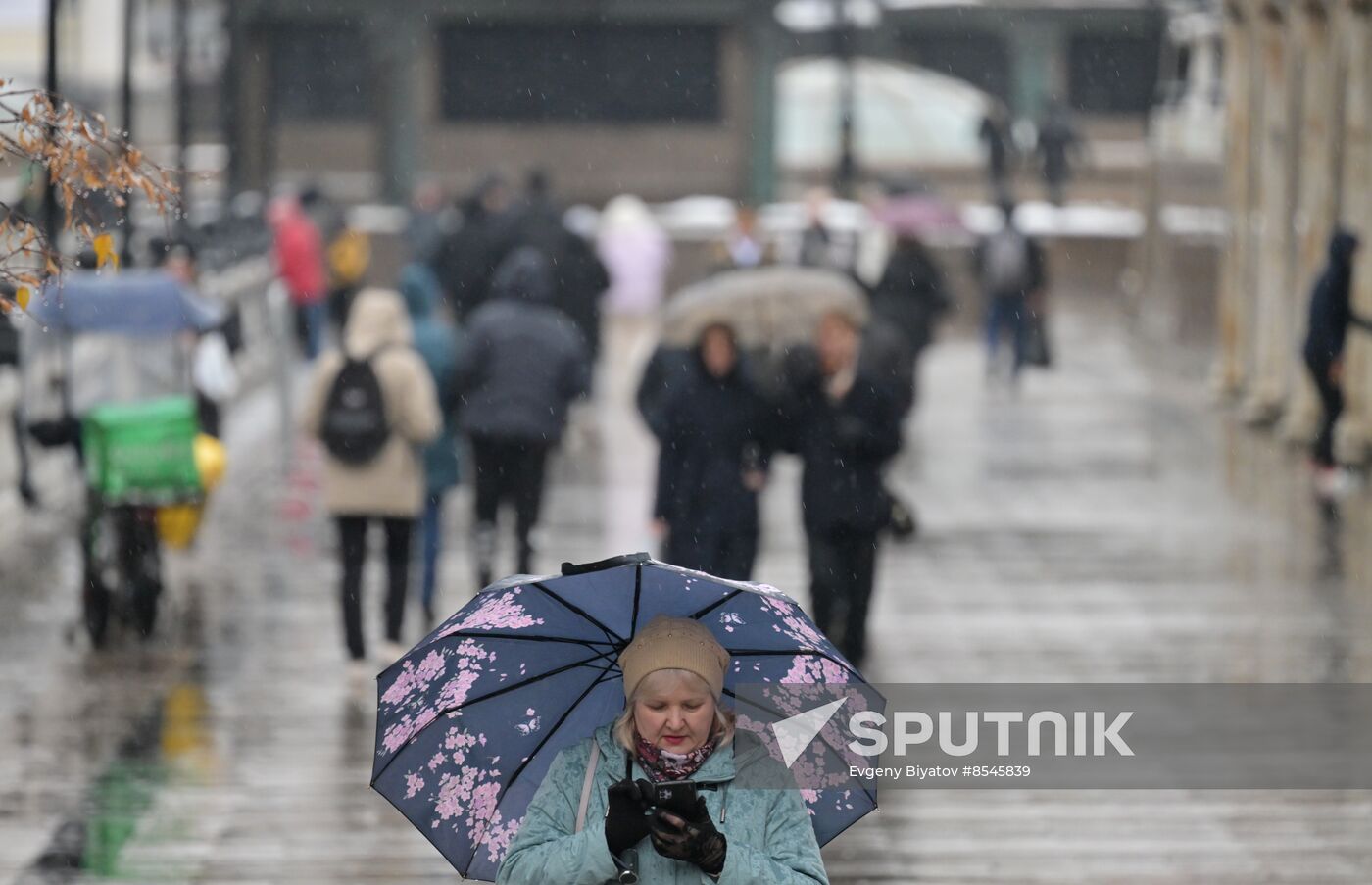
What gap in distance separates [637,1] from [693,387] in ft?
91.8

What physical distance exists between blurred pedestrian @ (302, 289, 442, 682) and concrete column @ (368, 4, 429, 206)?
2663 cm

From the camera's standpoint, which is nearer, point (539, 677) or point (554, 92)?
point (539, 677)

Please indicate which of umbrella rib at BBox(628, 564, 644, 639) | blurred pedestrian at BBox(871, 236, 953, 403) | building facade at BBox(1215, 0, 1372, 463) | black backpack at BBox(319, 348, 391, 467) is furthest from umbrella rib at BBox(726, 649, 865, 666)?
blurred pedestrian at BBox(871, 236, 953, 403)

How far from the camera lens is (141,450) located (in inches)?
470

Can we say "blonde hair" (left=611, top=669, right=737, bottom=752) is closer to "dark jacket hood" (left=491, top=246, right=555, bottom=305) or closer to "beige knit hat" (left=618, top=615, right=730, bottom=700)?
"beige knit hat" (left=618, top=615, right=730, bottom=700)

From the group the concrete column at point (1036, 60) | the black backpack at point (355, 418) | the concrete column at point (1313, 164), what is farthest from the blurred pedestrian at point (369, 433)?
the concrete column at point (1036, 60)

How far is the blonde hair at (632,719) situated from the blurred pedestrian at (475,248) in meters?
15.8

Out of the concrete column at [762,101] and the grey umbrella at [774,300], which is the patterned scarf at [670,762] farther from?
the concrete column at [762,101]

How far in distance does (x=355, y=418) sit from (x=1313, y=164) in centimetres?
1066

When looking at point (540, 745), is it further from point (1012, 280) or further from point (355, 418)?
point (1012, 280)

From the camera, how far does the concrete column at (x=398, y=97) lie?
38.1m

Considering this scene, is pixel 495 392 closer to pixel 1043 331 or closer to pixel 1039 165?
pixel 1043 331

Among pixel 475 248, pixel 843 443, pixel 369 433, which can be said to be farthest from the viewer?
pixel 475 248

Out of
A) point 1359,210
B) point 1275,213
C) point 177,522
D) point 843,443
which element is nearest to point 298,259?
point 1275,213
